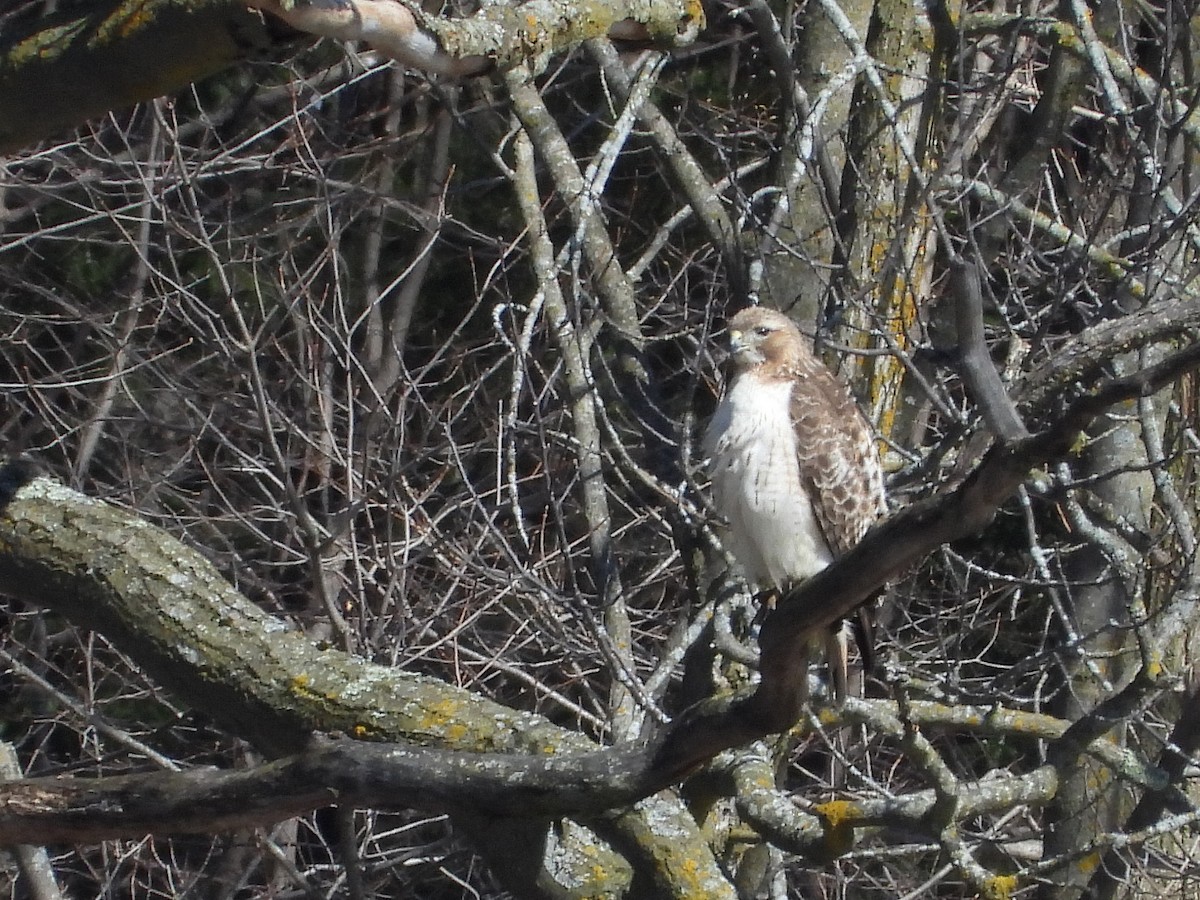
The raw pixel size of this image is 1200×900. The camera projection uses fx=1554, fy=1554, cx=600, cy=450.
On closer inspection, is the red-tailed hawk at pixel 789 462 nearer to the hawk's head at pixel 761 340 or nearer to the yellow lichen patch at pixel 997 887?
the hawk's head at pixel 761 340

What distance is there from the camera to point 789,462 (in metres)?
4.05

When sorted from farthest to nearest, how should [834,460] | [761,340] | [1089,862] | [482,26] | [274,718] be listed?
[1089,862] < [761,340] < [834,460] < [274,718] < [482,26]

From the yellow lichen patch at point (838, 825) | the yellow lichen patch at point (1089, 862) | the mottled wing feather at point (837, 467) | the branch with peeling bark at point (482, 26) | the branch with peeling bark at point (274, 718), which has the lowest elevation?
the yellow lichen patch at point (1089, 862)

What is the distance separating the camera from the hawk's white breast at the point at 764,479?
13.3ft

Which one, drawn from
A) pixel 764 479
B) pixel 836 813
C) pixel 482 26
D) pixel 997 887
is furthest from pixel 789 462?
pixel 482 26

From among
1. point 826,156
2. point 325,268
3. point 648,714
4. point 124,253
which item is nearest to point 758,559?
point 648,714

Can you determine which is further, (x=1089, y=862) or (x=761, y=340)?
(x=1089, y=862)

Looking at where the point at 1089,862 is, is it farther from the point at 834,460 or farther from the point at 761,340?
the point at 761,340

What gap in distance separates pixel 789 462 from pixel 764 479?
0.27 ft

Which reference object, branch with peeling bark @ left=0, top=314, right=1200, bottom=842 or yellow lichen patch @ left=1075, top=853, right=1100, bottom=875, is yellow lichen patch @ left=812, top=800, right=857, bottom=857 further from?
yellow lichen patch @ left=1075, top=853, right=1100, bottom=875

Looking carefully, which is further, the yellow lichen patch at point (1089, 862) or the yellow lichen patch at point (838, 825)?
the yellow lichen patch at point (1089, 862)

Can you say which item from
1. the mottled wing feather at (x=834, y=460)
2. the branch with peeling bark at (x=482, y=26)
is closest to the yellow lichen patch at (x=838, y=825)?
the mottled wing feather at (x=834, y=460)

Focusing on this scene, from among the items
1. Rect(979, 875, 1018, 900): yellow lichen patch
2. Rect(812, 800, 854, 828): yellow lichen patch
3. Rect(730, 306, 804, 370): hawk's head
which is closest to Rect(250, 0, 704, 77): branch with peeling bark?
Rect(730, 306, 804, 370): hawk's head

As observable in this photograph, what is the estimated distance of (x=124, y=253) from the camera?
8.11 meters
